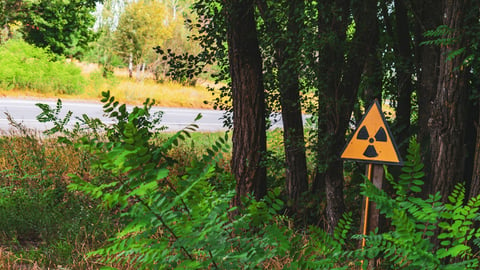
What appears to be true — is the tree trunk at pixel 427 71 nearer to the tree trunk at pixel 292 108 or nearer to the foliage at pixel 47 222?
the tree trunk at pixel 292 108

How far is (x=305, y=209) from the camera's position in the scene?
7.20 meters

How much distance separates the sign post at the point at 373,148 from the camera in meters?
4.05

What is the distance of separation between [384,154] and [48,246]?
332 cm

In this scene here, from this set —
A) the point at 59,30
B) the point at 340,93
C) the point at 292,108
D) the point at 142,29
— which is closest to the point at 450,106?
the point at 340,93

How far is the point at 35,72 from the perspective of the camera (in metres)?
20.6

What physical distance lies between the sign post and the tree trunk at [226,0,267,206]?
2.13 m

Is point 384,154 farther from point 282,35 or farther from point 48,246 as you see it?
point 48,246

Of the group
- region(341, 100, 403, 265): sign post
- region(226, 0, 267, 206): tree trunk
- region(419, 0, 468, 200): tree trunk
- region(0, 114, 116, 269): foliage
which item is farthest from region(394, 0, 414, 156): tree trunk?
region(0, 114, 116, 269): foliage

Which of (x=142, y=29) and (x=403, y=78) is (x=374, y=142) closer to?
(x=403, y=78)

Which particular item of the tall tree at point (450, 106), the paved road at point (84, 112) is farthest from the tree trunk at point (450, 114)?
the paved road at point (84, 112)

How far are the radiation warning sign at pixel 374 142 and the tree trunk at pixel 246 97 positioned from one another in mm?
2201

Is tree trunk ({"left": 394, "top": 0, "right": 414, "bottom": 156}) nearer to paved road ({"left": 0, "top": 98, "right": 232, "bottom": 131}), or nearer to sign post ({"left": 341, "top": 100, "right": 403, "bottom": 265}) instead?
sign post ({"left": 341, "top": 100, "right": 403, "bottom": 265})

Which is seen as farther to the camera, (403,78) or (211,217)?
(403,78)

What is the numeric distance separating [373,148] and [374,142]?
0.05 m
